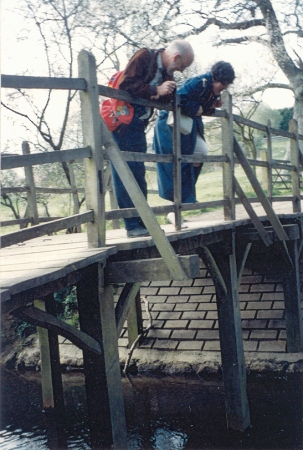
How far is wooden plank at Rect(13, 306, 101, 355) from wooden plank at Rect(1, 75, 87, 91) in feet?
3.89

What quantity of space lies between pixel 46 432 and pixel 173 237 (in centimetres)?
381

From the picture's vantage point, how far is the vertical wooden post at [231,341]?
6.00 metres

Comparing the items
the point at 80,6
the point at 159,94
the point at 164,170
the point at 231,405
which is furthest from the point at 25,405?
the point at 80,6

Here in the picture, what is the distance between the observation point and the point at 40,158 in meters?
2.92

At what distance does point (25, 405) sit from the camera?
754 centimetres

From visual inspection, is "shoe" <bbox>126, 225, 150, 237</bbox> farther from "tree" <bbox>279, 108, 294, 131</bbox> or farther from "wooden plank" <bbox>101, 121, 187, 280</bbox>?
"tree" <bbox>279, 108, 294, 131</bbox>

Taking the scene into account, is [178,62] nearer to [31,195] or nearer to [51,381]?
[31,195]

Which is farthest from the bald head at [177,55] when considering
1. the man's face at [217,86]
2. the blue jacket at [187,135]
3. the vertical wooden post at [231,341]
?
the vertical wooden post at [231,341]

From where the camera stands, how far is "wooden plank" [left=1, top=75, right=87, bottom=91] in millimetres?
2693

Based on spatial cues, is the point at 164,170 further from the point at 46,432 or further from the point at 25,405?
the point at 25,405

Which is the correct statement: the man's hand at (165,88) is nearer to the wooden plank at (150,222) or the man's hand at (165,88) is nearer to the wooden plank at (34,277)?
the wooden plank at (150,222)

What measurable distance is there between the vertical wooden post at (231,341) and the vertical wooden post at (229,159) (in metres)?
0.46

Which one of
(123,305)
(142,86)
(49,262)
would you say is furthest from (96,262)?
(142,86)

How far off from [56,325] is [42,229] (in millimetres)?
612
